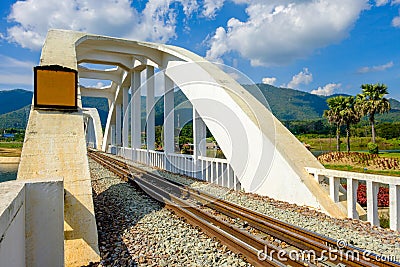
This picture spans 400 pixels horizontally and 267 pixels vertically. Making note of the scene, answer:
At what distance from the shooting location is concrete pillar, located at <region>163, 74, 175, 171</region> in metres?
15.0

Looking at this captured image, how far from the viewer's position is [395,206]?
503 cm

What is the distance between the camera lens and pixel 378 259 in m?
3.45

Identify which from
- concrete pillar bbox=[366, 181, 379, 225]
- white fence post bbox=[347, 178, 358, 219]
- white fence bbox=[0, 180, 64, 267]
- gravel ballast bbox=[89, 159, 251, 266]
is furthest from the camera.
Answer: white fence post bbox=[347, 178, 358, 219]

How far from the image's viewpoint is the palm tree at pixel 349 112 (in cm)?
3411

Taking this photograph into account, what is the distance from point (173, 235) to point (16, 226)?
2711mm

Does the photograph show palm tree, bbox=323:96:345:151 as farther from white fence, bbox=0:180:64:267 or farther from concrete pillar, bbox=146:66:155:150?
white fence, bbox=0:180:64:267

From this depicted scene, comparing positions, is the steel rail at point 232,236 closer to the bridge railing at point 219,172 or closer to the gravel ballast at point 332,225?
the gravel ballast at point 332,225

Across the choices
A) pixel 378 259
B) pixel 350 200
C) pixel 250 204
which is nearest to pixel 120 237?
pixel 250 204

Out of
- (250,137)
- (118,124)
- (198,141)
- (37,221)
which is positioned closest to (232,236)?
(37,221)

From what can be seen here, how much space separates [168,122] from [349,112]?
26854 millimetres

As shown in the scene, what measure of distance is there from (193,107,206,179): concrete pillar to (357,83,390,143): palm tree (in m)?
25.4

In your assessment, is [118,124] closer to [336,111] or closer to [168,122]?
[168,122]

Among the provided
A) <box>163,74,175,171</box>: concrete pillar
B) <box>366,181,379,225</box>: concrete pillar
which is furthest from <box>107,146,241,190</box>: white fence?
<box>366,181,379,225</box>: concrete pillar

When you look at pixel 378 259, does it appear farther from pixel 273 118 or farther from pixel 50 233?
pixel 273 118
